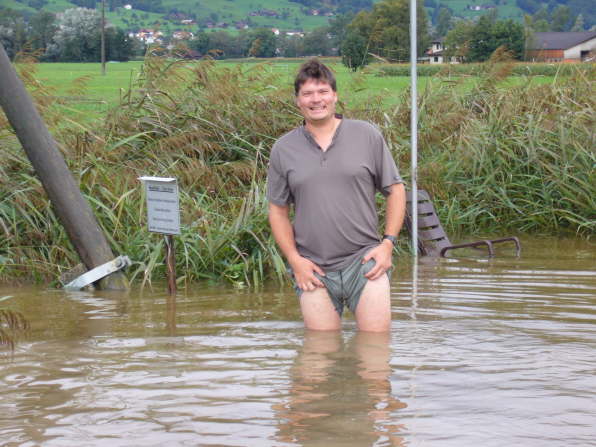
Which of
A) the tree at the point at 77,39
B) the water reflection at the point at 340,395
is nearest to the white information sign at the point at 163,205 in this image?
the water reflection at the point at 340,395

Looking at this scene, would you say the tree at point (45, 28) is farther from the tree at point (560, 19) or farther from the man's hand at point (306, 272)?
the man's hand at point (306, 272)

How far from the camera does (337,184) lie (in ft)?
17.3

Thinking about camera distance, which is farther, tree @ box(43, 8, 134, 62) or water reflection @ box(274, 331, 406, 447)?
tree @ box(43, 8, 134, 62)

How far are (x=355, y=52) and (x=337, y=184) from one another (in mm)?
10147

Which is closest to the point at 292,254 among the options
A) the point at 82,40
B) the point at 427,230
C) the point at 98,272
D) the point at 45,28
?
the point at 98,272

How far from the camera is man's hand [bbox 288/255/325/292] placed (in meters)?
5.38

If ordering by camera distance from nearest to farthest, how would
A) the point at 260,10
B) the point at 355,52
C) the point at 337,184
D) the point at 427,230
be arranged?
the point at 337,184 < the point at 427,230 < the point at 355,52 < the point at 260,10

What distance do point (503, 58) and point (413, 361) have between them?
31.3 ft

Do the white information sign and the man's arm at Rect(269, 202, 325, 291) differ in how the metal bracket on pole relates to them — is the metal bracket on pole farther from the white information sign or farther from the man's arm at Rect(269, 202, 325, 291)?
the man's arm at Rect(269, 202, 325, 291)

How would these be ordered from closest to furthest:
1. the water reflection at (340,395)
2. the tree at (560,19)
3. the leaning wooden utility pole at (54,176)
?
the water reflection at (340,395) → the leaning wooden utility pole at (54,176) → the tree at (560,19)

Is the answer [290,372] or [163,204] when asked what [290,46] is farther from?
[290,372]

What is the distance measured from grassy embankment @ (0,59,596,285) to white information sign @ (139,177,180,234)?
3.12 feet

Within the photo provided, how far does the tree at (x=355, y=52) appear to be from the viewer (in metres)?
14.5

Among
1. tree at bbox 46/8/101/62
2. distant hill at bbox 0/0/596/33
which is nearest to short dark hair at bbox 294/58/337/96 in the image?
tree at bbox 46/8/101/62
